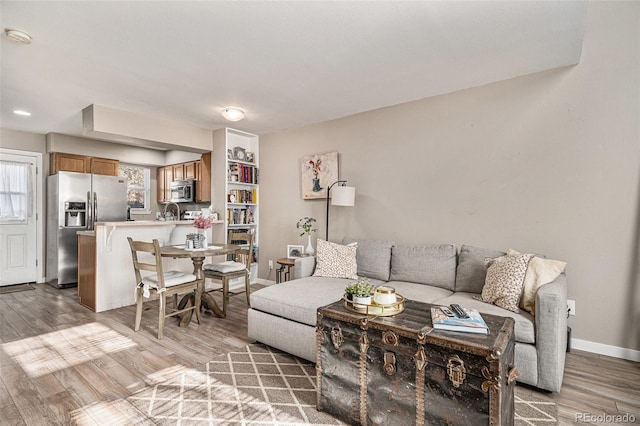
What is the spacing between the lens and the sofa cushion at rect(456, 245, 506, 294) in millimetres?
2838

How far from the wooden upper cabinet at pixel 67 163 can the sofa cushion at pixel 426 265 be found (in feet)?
17.8

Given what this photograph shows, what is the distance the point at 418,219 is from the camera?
3605 mm

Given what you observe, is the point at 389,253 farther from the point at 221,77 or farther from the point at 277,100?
the point at 221,77

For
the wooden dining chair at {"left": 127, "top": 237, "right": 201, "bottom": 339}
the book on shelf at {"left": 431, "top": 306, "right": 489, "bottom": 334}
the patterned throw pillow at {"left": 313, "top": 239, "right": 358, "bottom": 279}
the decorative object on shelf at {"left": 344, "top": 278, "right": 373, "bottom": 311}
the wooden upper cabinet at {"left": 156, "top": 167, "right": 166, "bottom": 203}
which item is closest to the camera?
the book on shelf at {"left": 431, "top": 306, "right": 489, "bottom": 334}

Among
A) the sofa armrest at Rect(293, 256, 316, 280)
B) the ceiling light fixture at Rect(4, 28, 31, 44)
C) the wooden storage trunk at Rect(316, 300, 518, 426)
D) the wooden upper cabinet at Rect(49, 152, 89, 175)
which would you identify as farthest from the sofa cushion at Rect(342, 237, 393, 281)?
the wooden upper cabinet at Rect(49, 152, 89, 175)

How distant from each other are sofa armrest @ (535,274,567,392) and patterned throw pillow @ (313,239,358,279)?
1.66 meters

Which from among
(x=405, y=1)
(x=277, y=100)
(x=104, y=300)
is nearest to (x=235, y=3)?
(x=405, y=1)

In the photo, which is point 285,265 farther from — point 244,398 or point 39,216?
point 39,216

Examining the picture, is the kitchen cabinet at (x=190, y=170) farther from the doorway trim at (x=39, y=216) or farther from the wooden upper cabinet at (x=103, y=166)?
the doorway trim at (x=39, y=216)

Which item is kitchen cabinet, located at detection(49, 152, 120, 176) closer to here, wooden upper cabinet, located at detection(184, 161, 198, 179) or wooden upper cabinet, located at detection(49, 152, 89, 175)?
wooden upper cabinet, located at detection(49, 152, 89, 175)

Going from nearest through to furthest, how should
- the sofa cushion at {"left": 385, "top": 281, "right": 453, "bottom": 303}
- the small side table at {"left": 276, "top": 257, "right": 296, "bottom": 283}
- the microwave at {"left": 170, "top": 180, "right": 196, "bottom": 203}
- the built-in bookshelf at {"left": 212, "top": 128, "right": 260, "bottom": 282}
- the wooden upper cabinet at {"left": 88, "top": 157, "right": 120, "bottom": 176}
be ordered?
the sofa cushion at {"left": 385, "top": 281, "right": 453, "bottom": 303} → the small side table at {"left": 276, "top": 257, "right": 296, "bottom": 283} → the built-in bookshelf at {"left": 212, "top": 128, "right": 260, "bottom": 282} → the wooden upper cabinet at {"left": 88, "top": 157, "right": 120, "bottom": 176} → the microwave at {"left": 170, "top": 180, "right": 196, "bottom": 203}

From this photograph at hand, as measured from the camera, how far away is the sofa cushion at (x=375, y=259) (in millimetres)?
3371

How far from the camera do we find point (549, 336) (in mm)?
2051

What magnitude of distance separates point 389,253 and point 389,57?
1.91 m
